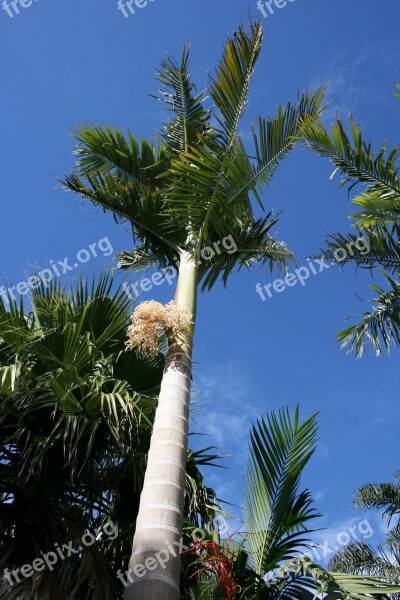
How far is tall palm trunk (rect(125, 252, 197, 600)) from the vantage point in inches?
138

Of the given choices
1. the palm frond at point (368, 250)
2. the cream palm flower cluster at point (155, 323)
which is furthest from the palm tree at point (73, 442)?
the palm frond at point (368, 250)

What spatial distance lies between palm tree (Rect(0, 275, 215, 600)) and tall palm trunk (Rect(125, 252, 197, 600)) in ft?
2.00

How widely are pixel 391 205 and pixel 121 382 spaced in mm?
5518

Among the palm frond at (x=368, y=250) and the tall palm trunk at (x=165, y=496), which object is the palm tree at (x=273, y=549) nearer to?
the tall palm trunk at (x=165, y=496)

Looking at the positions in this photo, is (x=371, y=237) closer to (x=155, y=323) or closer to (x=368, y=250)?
(x=368, y=250)

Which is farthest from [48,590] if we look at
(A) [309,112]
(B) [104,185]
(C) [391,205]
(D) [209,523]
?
(C) [391,205]

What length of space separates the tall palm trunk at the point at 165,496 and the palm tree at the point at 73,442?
609mm

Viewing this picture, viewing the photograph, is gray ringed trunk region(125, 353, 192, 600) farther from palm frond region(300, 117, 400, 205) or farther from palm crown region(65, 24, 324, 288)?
palm frond region(300, 117, 400, 205)

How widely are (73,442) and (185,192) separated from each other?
2.61 m

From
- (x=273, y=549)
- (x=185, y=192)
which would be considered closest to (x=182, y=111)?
(x=185, y=192)

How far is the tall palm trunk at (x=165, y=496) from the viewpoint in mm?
3508

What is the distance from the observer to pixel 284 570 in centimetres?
440

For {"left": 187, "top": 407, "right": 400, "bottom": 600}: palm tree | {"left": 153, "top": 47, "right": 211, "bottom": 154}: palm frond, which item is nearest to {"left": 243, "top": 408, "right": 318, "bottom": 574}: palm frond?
{"left": 187, "top": 407, "right": 400, "bottom": 600}: palm tree

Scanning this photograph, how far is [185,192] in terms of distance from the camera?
255 inches
